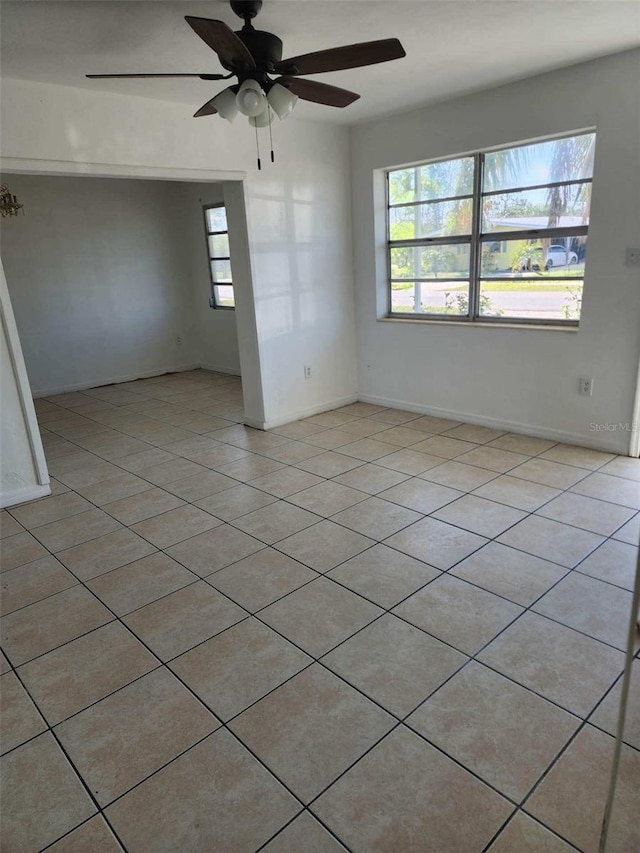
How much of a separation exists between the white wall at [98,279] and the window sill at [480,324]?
11.4 feet

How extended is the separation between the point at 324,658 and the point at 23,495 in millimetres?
2477

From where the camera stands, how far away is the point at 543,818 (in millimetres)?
1415

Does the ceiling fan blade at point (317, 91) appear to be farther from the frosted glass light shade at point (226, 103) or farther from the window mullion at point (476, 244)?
the window mullion at point (476, 244)

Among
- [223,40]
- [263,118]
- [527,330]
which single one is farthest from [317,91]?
[527,330]

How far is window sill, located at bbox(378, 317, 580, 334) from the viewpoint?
3.91 m

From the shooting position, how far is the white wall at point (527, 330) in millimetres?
3387

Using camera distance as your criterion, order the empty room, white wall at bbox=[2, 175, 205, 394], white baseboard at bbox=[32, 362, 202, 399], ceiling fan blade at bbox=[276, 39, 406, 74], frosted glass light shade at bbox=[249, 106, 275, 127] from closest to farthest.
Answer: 1. the empty room
2. ceiling fan blade at bbox=[276, 39, 406, 74]
3. frosted glass light shade at bbox=[249, 106, 275, 127]
4. white wall at bbox=[2, 175, 205, 394]
5. white baseboard at bbox=[32, 362, 202, 399]

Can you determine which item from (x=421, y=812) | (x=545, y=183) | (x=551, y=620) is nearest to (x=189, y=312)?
(x=545, y=183)

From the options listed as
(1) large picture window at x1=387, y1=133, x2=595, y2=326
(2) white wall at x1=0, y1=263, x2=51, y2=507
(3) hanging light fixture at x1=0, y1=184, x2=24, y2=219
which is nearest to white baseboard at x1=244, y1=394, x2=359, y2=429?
(1) large picture window at x1=387, y1=133, x2=595, y2=326

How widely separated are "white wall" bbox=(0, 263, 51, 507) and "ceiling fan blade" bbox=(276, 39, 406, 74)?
2048 millimetres

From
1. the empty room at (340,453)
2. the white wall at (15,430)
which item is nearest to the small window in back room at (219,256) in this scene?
the empty room at (340,453)

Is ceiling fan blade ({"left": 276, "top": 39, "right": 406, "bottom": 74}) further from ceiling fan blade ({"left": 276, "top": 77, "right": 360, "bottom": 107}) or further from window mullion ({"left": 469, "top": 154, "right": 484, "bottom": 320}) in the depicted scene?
window mullion ({"left": 469, "top": 154, "right": 484, "bottom": 320})

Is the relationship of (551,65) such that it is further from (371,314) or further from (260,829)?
(260,829)

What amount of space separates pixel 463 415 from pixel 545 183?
184 cm
